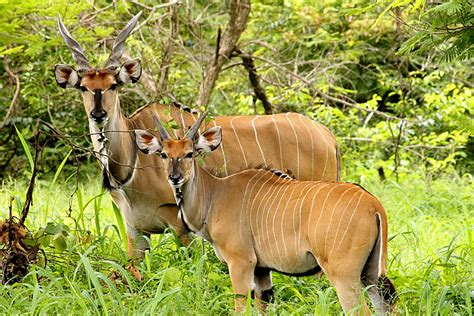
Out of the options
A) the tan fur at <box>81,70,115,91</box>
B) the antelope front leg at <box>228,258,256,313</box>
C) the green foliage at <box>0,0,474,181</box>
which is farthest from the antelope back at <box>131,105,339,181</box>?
the green foliage at <box>0,0,474,181</box>

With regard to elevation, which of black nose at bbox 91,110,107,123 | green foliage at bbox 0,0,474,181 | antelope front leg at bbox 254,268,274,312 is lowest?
green foliage at bbox 0,0,474,181

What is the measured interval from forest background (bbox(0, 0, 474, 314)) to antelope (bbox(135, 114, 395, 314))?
0.17 m

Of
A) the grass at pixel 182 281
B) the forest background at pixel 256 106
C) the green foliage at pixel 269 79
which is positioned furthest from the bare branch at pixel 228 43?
the grass at pixel 182 281

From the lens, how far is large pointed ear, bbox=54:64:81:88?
4.79 metres

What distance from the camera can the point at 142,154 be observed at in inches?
201

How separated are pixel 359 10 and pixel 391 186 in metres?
4.12

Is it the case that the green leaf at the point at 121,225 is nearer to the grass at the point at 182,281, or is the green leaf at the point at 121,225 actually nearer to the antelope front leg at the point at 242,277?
the grass at the point at 182,281

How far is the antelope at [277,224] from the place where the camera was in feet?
11.8

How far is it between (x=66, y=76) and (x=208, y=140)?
929 mm

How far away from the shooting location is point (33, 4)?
5758mm

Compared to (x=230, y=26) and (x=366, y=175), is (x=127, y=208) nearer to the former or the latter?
(x=230, y=26)

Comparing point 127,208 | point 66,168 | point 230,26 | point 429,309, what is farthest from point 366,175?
point 429,309

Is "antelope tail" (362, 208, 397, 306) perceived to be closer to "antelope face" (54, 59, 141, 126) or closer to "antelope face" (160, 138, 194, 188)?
"antelope face" (160, 138, 194, 188)

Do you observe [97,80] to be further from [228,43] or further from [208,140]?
[228,43]
